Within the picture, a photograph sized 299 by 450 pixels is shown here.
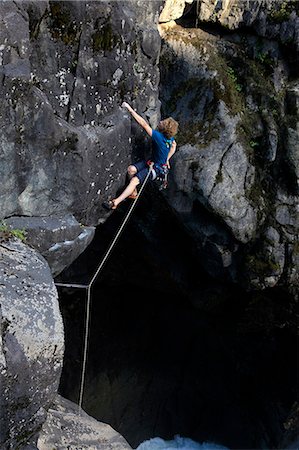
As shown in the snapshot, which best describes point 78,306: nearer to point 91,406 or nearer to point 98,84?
point 91,406

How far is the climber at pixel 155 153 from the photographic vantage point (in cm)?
766

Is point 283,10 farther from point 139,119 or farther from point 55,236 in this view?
point 55,236

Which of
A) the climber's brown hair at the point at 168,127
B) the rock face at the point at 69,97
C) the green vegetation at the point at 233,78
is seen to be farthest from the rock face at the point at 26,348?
the green vegetation at the point at 233,78

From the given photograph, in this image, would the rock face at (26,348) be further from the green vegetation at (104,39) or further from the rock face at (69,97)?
the green vegetation at (104,39)

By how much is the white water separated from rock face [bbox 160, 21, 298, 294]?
646 cm

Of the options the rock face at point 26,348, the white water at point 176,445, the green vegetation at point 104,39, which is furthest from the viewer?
the white water at point 176,445

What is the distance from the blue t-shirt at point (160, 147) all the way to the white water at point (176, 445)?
8707 millimetres

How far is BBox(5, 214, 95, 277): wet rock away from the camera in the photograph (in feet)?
22.2

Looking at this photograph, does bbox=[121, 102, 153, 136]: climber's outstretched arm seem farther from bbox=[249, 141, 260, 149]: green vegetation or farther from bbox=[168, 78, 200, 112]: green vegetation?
bbox=[249, 141, 260, 149]: green vegetation

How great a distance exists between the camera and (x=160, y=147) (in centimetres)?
782

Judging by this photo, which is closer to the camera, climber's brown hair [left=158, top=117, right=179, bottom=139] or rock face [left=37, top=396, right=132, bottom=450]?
rock face [left=37, top=396, right=132, bottom=450]

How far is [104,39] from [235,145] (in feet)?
10.1

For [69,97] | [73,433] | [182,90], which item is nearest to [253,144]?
[182,90]

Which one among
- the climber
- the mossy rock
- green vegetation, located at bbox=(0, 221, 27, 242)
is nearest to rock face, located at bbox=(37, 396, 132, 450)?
green vegetation, located at bbox=(0, 221, 27, 242)
